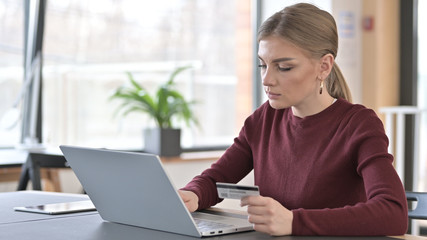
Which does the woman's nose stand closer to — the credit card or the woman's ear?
the woman's ear

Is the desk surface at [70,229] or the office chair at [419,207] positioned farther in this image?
the office chair at [419,207]

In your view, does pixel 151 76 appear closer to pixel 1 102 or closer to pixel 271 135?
pixel 1 102

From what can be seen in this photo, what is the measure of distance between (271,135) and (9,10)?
236cm

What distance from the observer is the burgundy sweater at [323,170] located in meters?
1.45

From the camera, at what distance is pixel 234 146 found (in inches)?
79.6

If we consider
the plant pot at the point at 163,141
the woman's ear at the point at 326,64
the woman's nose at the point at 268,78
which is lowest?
the plant pot at the point at 163,141

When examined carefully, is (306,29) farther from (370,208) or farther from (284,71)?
(370,208)

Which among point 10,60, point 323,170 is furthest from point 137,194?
point 10,60

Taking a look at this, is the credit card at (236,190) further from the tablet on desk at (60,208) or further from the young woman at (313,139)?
the tablet on desk at (60,208)

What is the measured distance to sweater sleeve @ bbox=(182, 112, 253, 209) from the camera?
6.08 feet

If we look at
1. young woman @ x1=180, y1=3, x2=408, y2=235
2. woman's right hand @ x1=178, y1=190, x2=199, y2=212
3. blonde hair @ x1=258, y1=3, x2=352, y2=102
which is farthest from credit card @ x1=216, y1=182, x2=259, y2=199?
blonde hair @ x1=258, y1=3, x2=352, y2=102

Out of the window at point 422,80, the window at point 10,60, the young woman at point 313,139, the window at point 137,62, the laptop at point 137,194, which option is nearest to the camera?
the laptop at point 137,194

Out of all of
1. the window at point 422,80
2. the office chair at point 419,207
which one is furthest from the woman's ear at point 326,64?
the window at point 422,80

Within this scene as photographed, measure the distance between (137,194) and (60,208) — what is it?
432mm
